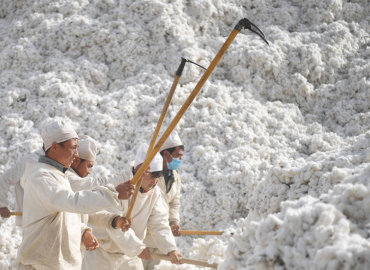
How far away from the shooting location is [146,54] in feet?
18.1

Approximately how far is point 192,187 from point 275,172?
189cm

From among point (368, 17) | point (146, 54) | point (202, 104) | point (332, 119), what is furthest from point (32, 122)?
point (368, 17)

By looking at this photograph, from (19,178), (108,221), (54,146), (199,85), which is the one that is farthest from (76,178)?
(199,85)

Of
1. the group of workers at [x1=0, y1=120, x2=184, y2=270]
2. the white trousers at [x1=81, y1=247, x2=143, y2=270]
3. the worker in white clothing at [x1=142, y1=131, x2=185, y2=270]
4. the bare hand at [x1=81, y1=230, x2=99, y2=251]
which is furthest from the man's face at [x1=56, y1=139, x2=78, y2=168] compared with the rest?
the worker in white clothing at [x1=142, y1=131, x2=185, y2=270]

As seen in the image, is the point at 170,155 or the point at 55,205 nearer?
the point at 55,205

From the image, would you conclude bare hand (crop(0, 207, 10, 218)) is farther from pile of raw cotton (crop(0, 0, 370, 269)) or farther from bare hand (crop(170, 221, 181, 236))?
bare hand (crop(170, 221, 181, 236))

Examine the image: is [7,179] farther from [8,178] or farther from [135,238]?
[135,238]

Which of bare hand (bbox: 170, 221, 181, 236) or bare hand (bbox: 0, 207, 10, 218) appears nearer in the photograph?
bare hand (bbox: 0, 207, 10, 218)

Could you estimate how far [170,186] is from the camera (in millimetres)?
3686

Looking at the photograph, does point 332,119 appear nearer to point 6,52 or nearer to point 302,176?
point 302,176

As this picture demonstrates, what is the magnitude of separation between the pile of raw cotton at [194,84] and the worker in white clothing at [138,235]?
0.29m

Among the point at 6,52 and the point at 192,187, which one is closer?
the point at 192,187

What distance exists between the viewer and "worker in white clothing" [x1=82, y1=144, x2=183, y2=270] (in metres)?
2.93

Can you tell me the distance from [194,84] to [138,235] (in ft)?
8.70
